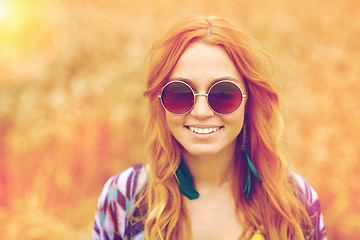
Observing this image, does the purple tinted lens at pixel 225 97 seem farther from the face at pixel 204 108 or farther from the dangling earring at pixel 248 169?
the dangling earring at pixel 248 169

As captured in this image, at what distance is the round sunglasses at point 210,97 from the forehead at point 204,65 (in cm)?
3

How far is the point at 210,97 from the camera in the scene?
1.31 metres

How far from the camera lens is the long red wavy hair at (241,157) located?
1.38 m

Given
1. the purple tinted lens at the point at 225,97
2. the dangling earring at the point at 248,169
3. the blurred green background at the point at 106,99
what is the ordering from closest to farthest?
the purple tinted lens at the point at 225,97, the dangling earring at the point at 248,169, the blurred green background at the point at 106,99

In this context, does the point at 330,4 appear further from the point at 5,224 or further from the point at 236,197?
the point at 5,224

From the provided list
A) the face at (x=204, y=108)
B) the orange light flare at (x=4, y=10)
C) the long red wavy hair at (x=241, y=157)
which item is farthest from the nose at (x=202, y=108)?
the orange light flare at (x=4, y=10)

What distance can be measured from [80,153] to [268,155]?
1778 mm

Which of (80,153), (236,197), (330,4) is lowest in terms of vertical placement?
(236,197)

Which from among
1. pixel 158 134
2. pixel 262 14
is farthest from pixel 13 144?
pixel 262 14

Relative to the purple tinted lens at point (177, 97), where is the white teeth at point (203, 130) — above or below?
below

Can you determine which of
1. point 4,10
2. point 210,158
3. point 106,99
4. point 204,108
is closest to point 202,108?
point 204,108

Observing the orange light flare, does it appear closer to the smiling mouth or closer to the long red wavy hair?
the long red wavy hair

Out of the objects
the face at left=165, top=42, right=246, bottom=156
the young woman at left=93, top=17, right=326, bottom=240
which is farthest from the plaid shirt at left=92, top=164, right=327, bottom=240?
the face at left=165, top=42, right=246, bottom=156

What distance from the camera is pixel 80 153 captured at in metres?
2.84
